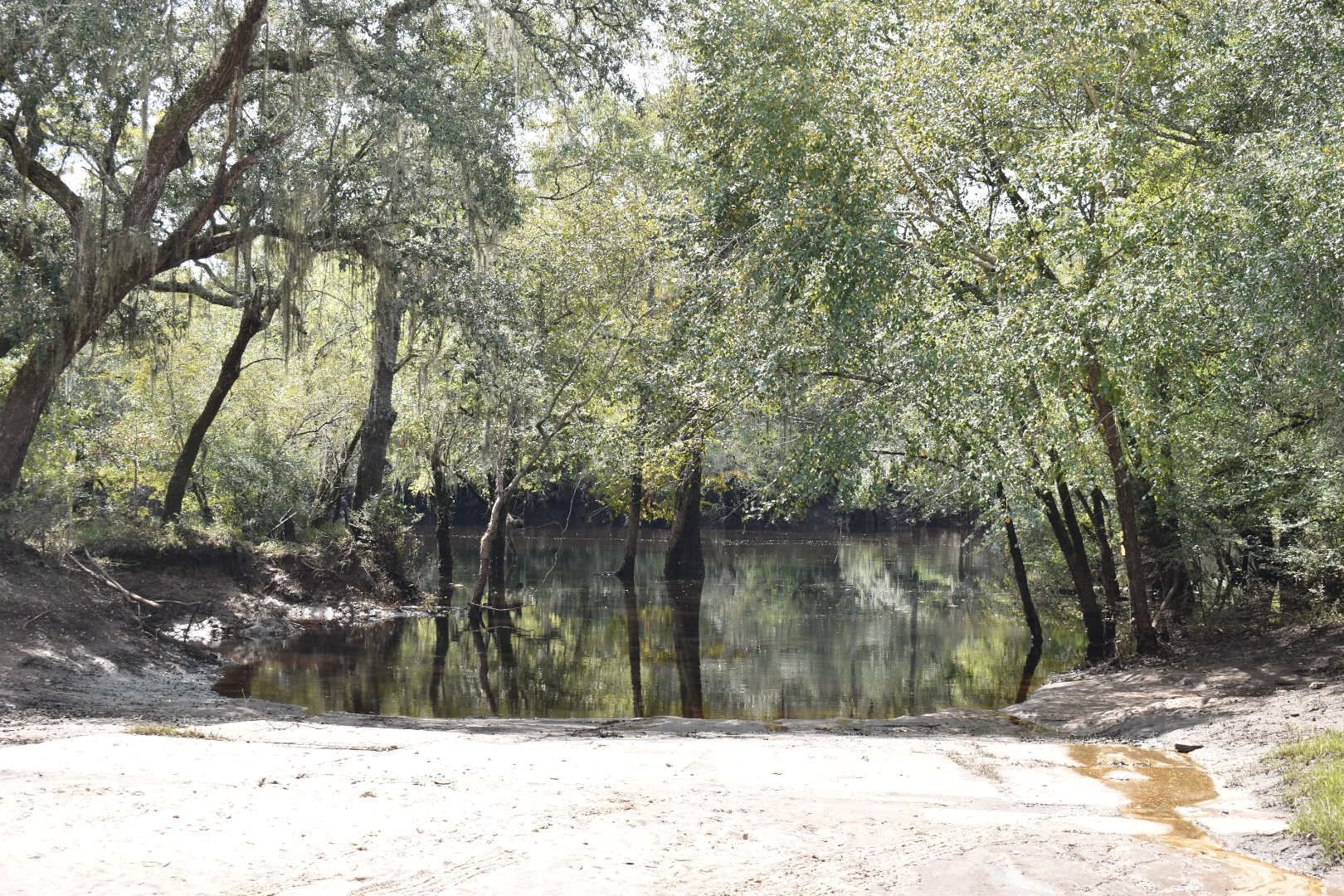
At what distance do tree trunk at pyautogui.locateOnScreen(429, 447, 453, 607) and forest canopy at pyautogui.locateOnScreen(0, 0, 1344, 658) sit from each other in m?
9.53

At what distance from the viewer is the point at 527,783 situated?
7.02 m

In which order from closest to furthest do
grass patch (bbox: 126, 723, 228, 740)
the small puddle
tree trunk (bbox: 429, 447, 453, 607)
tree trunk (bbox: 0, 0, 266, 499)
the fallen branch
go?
the small puddle, grass patch (bbox: 126, 723, 228, 740), tree trunk (bbox: 0, 0, 266, 499), the fallen branch, tree trunk (bbox: 429, 447, 453, 607)

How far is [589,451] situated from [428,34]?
711cm

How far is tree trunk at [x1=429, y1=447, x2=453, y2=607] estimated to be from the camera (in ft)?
87.2

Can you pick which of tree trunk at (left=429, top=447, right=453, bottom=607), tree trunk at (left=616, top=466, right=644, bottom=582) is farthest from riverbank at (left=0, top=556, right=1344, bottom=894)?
tree trunk at (left=616, top=466, right=644, bottom=582)

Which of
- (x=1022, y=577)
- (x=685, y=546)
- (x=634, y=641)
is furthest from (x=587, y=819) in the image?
(x=685, y=546)

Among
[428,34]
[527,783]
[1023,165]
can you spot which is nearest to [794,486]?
[1023,165]

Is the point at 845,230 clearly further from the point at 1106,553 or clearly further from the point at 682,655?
the point at 682,655

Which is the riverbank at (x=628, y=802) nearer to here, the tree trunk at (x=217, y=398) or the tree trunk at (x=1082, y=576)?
the tree trunk at (x=1082, y=576)

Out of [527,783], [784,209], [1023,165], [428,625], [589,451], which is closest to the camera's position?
[527,783]

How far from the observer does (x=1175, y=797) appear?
7.28 metres

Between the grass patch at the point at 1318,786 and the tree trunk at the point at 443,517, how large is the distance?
1964 cm

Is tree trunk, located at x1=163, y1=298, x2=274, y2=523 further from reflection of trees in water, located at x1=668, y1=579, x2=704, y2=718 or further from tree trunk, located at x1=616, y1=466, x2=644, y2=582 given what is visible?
tree trunk, located at x1=616, y1=466, x2=644, y2=582

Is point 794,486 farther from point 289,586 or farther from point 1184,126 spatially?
point 289,586
